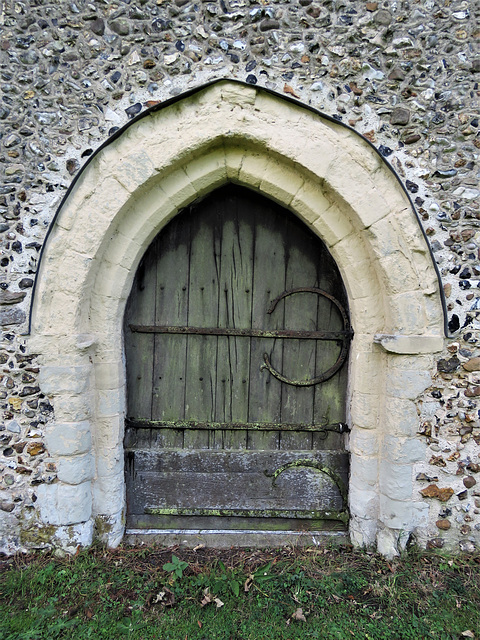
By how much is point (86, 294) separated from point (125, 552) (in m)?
1.72

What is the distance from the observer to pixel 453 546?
93.4 inches

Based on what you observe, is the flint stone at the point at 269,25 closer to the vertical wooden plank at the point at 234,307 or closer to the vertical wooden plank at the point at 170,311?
the vertical wooden plank at the point at 234,307

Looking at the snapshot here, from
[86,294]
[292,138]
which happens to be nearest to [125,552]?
[86,294]

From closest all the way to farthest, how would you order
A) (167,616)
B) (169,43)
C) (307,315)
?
(167,616) → (169,43) → (307,315)

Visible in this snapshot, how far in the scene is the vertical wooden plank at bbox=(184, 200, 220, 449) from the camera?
2.68 m

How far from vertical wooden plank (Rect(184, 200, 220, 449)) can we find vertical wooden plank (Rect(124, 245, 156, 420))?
0.27 meters

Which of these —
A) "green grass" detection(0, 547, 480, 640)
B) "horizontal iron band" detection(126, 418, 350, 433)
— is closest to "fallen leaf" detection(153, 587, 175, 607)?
"green grass" detection(0, 547, 480, 640)

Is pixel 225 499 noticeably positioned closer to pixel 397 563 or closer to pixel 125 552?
pixel 125 552

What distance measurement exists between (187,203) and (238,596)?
8.00ft

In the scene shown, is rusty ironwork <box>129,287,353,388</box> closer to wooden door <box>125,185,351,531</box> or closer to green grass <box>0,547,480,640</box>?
wooden door <box>125,185,351,531</box>

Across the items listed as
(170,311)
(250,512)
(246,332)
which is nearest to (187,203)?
(170,311)

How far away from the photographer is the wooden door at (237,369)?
268cm

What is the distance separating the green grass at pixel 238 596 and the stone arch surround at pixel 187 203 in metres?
0.20

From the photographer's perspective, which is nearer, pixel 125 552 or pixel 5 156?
pixel 5 156
